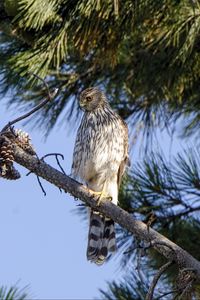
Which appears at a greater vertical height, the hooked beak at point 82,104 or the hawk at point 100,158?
the hooked beak at point 82,104

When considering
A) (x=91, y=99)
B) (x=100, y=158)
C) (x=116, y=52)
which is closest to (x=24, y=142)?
(x=116, y=52)

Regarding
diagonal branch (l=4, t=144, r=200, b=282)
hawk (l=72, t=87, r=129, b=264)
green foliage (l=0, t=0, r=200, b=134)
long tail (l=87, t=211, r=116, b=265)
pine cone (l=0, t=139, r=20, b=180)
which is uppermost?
green foliage (l=0, t=0, r=200, b=134)

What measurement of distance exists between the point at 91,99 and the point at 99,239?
2.52 ft

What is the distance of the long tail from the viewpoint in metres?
4.36

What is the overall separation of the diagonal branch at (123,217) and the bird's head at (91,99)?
1.71 metres

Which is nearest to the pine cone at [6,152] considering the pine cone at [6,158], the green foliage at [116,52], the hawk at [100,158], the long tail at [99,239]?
the pine cone at [6,158]

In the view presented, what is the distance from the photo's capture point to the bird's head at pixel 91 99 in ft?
15.8

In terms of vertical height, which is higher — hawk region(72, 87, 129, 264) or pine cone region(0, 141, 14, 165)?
hawk region(72, 87, 129, 264)

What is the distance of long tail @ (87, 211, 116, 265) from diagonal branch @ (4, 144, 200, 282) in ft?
4.03

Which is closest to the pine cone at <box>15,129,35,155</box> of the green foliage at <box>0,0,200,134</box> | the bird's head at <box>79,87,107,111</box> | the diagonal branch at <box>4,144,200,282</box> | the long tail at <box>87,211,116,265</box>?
the diagonal branch at <box>4,144,200,282</box>

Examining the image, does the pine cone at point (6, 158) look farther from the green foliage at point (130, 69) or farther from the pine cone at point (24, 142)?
the green foliage at point (130, 69)

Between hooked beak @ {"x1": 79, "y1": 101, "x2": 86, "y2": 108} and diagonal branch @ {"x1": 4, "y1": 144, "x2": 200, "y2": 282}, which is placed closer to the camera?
diagonal branch @ {"x1": 4, "y1": 144, "x2": 200, "y2": 282}

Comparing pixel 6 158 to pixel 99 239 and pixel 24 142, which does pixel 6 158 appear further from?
pixel 99 239

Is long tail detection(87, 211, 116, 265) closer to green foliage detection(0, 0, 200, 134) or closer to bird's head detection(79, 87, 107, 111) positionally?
bird's head detection(79, 87, 107, 111)
